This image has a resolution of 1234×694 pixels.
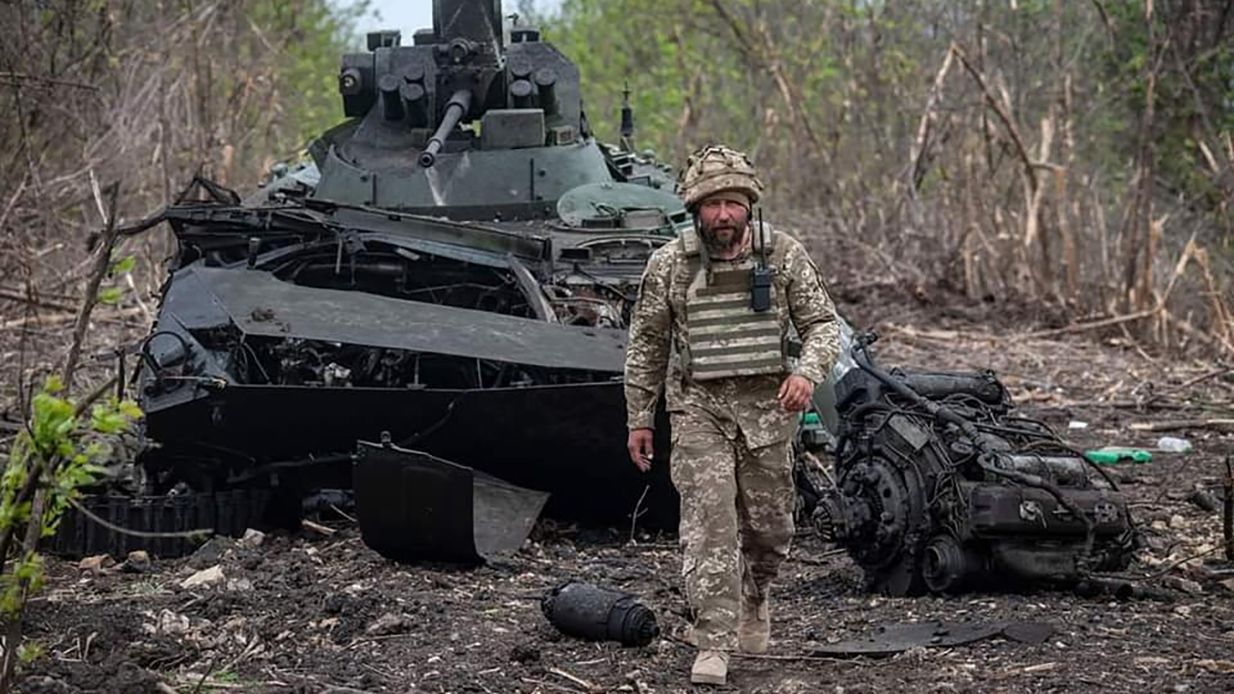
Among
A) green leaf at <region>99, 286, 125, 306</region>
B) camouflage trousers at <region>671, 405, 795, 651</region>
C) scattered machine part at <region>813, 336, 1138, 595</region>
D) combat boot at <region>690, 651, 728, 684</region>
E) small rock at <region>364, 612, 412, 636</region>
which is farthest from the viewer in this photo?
scattered machine part at <region>813, 336, 1138, 595</region>

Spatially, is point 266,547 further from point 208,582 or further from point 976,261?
point 976,261

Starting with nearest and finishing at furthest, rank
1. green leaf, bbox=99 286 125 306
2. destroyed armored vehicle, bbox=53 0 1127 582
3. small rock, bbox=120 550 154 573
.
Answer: green leaf, bbox=99 286 125 306, destroyed armored vehicle, bbox=53 0 1127 582, small rock, bbox=120 550 154 573

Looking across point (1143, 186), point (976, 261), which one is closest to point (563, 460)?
point (1143, 186)

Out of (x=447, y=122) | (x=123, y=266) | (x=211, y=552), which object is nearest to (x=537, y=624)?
(x=211, y=552)


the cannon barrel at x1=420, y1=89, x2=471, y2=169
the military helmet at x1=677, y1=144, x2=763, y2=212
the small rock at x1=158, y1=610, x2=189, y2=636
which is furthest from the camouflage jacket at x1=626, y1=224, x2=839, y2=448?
the cannon barrel at x1=420, y1=89, x2=471, y2=169

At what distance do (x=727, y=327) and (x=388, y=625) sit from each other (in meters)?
1.63

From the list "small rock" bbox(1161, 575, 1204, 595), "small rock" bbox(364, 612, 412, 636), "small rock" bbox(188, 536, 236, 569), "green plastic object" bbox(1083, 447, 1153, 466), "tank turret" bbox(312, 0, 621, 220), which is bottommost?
"small rock" bbox(364, 612, 412, 636)

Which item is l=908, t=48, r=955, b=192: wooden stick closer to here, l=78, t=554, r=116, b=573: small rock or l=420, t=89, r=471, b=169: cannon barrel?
l=420, t=89, r=471, b=169: cannon barrel

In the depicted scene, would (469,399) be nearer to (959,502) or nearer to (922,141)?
(959,502)

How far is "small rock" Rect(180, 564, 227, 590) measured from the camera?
24.3 feet

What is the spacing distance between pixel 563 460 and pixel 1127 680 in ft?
11.1

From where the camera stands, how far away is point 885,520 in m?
6.86

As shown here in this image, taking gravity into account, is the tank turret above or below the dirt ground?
above

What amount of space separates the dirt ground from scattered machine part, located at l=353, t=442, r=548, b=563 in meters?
0.11
